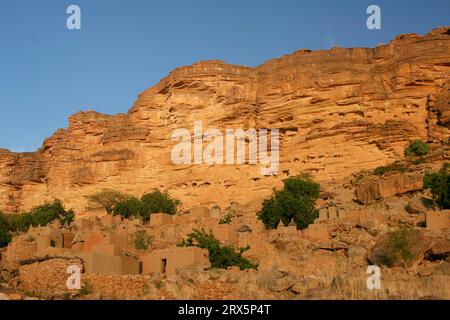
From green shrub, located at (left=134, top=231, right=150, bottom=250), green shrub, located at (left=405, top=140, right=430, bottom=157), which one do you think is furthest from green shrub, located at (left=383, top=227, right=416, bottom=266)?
green shrub, located at (left=405, top=140, right=430, bottom=157)

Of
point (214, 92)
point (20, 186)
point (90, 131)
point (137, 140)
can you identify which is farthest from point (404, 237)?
point (20, 186)

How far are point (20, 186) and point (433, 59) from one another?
117 ft

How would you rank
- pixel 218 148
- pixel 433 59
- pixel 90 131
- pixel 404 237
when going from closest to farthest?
pixel 404 237 < pixel 433 59 < pixel 218 148 < pixel 90 131

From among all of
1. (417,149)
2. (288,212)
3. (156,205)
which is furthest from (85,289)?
(417,149)

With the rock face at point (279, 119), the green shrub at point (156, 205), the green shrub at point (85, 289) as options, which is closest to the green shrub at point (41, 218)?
the green shrub at point (156, 205)

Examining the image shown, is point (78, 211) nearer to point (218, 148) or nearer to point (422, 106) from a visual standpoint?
point (218, 148)

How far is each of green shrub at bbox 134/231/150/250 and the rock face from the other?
1653 cm

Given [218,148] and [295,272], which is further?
[218,148]

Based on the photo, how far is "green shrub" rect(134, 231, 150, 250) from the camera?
73.4 feet

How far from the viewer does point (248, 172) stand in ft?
149

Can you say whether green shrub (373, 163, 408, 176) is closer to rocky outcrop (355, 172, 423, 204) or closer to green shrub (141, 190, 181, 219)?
rocky outcrop (355, 172, 423, 204)

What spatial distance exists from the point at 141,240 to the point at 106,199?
77.7 feet

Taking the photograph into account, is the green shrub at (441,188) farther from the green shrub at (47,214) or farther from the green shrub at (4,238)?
the green shrub at (47,214)
